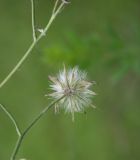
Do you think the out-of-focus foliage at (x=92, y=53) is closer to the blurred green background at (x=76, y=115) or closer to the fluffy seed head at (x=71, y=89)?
the blurred green background at (x=76, y=115)

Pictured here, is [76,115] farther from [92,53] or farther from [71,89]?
[71,89]

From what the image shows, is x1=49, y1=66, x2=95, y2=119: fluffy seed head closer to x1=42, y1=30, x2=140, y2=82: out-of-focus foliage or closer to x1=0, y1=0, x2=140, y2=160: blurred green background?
x1=42, y1=30, x2=140, y2=82: out-of-focus foliage

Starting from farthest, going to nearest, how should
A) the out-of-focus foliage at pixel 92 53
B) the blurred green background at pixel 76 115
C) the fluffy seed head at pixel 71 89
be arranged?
1. the blurred green background at pixel 76 115
2. the out-of-focus foliage at pixel 92 53
3. the fluffy seed head at pixel 71 89

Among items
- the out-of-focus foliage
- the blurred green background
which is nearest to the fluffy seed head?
the out-of-focus foliage

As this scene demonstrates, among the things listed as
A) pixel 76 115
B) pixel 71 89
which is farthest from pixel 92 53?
pixel 71 89

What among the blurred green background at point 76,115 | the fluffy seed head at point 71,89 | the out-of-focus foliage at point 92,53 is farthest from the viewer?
the blurred green background at point 76,115

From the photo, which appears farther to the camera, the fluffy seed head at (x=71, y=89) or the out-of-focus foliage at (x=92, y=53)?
the out-of-focus foliage at (x=92, y=53)

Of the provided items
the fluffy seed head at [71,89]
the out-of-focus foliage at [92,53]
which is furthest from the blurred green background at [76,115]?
the fluffy seed head at [71,89]
